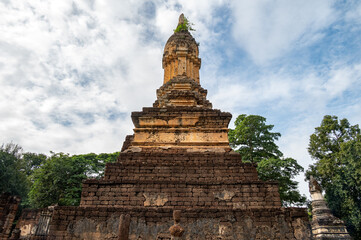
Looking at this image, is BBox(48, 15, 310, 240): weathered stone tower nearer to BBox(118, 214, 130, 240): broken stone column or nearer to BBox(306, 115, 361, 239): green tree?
BBox(118, 214, 130, 240): broken stone column

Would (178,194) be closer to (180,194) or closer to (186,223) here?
(180,194)

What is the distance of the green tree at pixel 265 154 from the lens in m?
17.7

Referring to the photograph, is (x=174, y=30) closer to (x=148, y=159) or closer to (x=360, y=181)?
(x=148, y=159)

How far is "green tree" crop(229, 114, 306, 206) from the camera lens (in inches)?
696

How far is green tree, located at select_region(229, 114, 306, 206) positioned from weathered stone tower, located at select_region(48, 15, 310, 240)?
10814 millimetres

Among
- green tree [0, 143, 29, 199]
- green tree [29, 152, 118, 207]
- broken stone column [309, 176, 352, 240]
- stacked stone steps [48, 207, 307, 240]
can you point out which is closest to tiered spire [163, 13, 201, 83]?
stacked stone steps [48, 207, 307, 240]

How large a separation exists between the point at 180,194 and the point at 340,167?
582 inches

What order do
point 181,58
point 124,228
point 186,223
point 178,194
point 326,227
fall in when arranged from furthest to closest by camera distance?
point 181,58 < point 326,227 < point 178,194 < point 186,223 < point 124,228

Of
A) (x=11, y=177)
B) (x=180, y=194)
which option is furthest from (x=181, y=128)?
(x=11, y=177)

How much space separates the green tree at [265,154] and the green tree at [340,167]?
1928mm

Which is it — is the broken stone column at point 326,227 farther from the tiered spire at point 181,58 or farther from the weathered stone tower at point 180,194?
the tiered spire at point 181,58

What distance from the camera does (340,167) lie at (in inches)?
645

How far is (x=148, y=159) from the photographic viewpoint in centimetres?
780

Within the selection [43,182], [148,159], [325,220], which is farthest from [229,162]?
[43,182]
